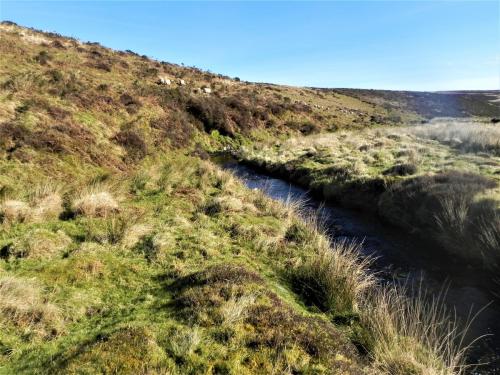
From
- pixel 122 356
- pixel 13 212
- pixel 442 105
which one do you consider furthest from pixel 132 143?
pixel 442 105

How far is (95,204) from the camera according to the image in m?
12.9

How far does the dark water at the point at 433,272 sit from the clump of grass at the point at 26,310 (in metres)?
7.41

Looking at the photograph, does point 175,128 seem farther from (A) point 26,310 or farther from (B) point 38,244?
(A) point 26,310

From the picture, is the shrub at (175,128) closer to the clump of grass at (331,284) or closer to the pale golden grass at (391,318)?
the pale golden grass at (391,318)

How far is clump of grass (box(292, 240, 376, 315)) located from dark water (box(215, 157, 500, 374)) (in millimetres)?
2013

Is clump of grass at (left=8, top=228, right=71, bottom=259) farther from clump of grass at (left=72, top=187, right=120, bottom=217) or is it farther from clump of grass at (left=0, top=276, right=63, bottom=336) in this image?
Answer: clump of grass at (left=0, top=276, right=63, bottom=336)

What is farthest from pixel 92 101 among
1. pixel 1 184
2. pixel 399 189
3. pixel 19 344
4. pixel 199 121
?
pixel 19 344

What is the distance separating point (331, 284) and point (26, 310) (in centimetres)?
609

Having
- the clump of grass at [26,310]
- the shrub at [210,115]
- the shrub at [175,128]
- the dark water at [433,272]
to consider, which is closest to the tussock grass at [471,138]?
the dark water at [433,272]

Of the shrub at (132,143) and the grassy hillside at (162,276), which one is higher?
the shrub at (132,143)

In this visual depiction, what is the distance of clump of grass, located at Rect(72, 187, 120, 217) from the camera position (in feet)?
41.5

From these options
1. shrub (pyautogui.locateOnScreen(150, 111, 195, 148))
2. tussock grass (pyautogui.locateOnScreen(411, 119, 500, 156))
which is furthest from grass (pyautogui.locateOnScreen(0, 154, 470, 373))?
tussock grass (pyautogui.locateOnScreen(411, 119, 500, 156))

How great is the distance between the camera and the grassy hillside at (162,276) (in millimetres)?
6156

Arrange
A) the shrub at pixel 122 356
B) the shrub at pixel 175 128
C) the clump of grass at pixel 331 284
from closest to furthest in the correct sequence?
the shrub at pixel 122 356
the clump of grass at pixel 331 284
the shrub at pixel 175 128
